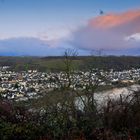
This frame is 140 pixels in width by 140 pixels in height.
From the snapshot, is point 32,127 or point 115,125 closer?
point 32,127

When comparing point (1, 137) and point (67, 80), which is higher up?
point (67, 80)

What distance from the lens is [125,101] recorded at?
24.8 m

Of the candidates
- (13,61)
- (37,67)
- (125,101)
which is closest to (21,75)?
(37,67)

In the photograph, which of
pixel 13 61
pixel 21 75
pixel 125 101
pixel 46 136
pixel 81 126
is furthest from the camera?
pixel 13 61

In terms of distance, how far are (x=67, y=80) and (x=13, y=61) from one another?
5203 centimetres

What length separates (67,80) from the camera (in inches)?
1119

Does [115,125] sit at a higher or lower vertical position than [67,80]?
lower

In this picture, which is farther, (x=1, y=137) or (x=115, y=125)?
(x=115, y=125)

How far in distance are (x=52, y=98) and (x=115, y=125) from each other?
3937 millimetres

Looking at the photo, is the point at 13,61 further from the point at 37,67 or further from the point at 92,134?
the point at 92,134

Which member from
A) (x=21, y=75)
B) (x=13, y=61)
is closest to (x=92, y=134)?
(x=21, y=75)

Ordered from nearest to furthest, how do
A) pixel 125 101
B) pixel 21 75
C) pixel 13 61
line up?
pixel 125 101 < pixel 21 75 < pixel 13 61

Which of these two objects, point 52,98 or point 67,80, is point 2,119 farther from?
point 67,80

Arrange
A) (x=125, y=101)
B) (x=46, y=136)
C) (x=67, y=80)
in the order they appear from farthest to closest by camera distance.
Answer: (x=67, y=80), (x=125, y=101), (x=46, y=136)
